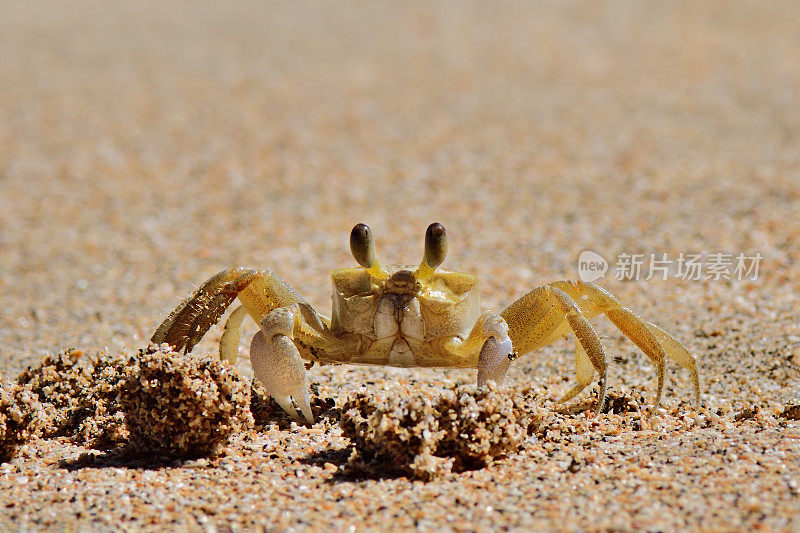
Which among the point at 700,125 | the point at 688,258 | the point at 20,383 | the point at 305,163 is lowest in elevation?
the point at 20,383

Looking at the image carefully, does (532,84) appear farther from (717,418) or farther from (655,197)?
(717,418)

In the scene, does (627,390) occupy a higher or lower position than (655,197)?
lower

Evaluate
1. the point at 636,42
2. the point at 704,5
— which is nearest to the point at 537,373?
the point at 636,42

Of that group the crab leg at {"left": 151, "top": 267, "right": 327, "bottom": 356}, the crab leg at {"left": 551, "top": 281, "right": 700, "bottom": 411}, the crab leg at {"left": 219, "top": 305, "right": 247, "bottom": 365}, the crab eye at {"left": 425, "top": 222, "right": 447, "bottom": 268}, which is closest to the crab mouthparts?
the crab eye at {"left": 425, "top": 222, "right": 447, "bottom": 268}

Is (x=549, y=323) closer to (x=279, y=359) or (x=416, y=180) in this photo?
(x=279, y=359)

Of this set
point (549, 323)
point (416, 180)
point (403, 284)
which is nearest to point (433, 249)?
point (403, 284)

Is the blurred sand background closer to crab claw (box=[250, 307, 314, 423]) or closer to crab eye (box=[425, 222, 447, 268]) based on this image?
crab claw (box=[250, 307, 314, 423])

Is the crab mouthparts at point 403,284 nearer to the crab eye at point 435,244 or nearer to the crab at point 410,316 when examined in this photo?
the crab at point 410,316
